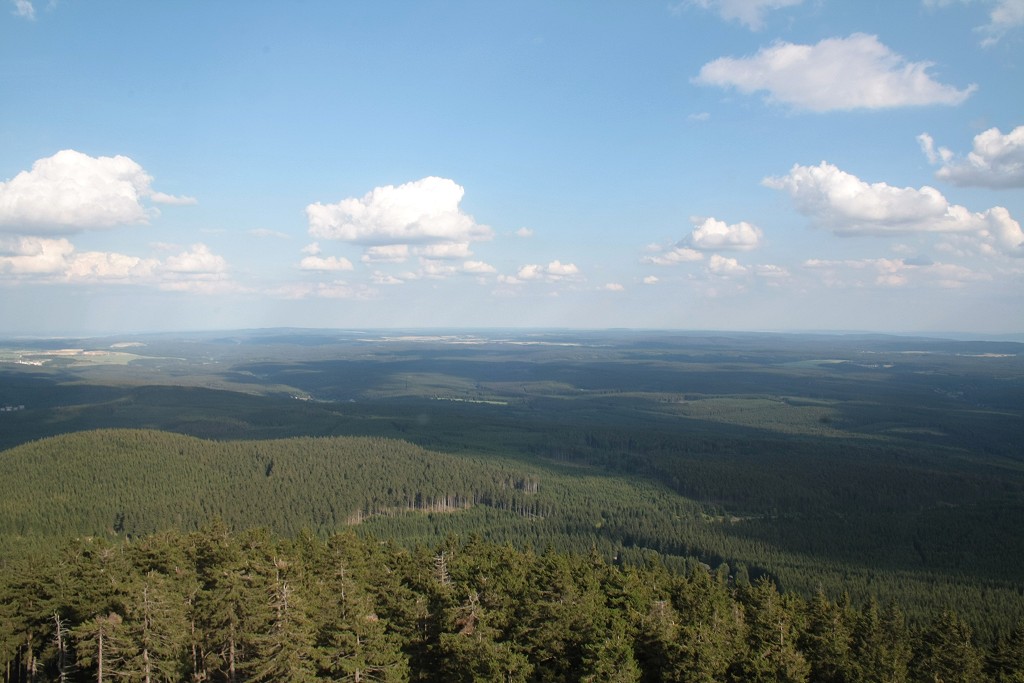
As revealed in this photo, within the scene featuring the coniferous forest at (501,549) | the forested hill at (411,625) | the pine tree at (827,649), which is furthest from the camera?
the pine tree at (827,649)

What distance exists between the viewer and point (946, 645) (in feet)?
123

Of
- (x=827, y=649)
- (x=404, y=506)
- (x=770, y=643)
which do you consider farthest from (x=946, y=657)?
(x=404, y=506)

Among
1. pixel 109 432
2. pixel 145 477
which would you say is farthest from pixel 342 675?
pixel 109 432

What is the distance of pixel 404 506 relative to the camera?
11025cm

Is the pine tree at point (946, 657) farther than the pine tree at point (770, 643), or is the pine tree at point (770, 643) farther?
the pine tree at point (946, 657)

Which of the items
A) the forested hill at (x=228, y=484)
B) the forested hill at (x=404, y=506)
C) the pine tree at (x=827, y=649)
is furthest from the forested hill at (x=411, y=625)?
the forested hill at (x=228, y=484)

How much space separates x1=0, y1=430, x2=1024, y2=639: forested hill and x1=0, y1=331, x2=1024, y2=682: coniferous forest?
1.69 ft

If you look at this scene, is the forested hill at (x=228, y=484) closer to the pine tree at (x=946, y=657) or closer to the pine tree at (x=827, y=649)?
the pine tree at (x=827, y=649)

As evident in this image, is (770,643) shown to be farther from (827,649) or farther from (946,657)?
(946,657)

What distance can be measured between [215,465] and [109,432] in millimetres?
23375

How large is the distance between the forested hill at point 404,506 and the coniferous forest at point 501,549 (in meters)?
0.51

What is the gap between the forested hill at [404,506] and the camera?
75.8 meters

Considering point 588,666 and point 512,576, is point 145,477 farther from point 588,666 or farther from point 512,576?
point 588,666

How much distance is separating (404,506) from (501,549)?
221 feet
